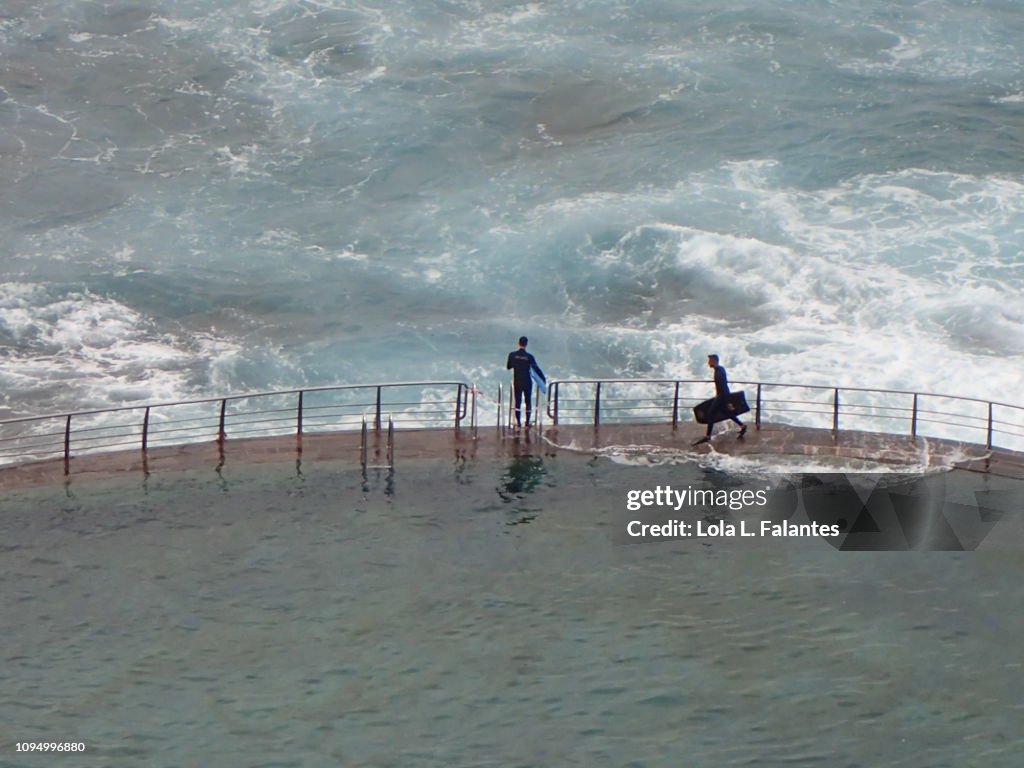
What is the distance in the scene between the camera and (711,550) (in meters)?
27.8

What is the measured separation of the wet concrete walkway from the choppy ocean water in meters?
11.8

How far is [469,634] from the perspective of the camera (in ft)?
82.0

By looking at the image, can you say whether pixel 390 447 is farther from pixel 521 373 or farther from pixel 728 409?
pixel 728 409

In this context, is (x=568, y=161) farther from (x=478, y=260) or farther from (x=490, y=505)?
(x=490, y=505)

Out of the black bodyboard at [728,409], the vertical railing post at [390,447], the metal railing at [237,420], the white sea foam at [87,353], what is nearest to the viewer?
the vertical railing post at [390,447]

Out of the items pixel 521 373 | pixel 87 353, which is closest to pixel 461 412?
pixel 521 373

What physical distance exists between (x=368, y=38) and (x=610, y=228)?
1675 centimetres

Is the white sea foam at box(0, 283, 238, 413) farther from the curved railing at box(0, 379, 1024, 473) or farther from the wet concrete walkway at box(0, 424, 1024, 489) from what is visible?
the wet concrete walkway at box(0, 424, 1024, 489)

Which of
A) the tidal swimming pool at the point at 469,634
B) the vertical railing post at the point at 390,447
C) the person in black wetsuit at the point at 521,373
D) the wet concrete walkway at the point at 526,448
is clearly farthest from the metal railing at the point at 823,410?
the tidal swimming pool at the point at 469,634

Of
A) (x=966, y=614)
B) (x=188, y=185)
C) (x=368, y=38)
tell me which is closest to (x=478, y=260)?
(x=188, y=185)

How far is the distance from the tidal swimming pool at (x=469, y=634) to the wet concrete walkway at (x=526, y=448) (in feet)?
3.54

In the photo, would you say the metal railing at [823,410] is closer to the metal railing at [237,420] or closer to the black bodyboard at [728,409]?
the metal railing at [237,420]

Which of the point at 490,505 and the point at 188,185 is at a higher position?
the point at 188,185

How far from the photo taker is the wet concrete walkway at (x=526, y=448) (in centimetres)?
3130
